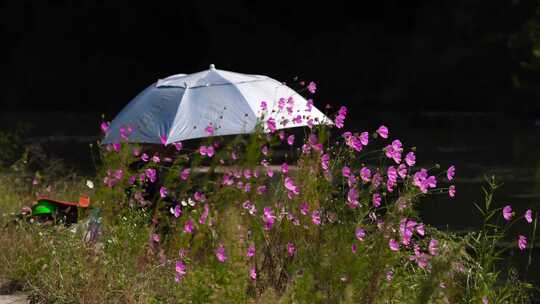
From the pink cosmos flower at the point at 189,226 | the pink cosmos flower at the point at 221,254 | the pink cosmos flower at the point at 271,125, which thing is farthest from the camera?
the pink cosmos flower at the point at 271,125

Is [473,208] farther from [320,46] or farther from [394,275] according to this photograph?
[320,46]

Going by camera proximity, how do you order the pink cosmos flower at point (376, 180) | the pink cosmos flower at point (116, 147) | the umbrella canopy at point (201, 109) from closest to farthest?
1. the pink cosmos flower at point (376, 180)
2. the pink cosmos flower at point (116, 147)
3. the umbrella canopy at point (201, 109)

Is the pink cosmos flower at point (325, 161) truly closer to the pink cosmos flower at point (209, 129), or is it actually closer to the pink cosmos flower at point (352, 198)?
the pink cosmos flower at point (352, 198)

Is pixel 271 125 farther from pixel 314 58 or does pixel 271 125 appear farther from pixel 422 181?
pixel 314 58

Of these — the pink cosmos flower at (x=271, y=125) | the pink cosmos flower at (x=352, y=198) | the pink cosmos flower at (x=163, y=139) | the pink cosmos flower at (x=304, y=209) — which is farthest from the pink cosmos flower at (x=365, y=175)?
the pink cosmos flower at (x=163, y=139)

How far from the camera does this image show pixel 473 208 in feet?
42.3

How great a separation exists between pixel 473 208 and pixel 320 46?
25.1 metres

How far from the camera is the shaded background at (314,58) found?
2917cm

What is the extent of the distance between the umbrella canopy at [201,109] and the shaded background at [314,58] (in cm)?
1239

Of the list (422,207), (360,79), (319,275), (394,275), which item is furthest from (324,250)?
(360,79)

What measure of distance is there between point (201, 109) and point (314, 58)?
29.3 metres

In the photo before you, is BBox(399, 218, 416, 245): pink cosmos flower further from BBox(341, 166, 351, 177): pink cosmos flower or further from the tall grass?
BBox(341, 166, 351, 177): pink cosmos flower

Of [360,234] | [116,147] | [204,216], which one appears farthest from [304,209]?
[116,147]

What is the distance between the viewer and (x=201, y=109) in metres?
8.27
